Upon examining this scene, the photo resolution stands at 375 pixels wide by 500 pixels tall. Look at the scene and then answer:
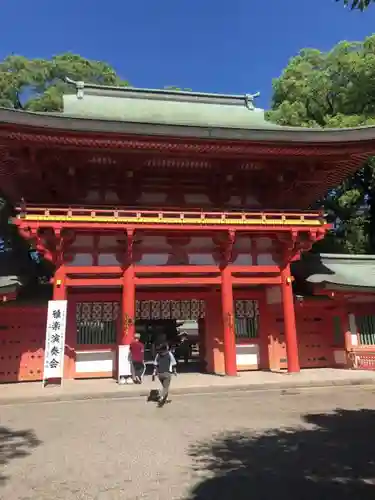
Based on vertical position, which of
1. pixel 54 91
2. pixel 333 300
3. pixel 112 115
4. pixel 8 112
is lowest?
pixel 333 300

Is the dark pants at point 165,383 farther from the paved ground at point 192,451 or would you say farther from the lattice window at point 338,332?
the lattice window at point 338,332

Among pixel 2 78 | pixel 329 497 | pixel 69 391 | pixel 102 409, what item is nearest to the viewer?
pixel 329 497

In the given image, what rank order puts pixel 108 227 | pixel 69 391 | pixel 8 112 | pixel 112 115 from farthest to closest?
pixel 112 115 → pixel 108 227 → pixel 8 112 → pixel 69 391

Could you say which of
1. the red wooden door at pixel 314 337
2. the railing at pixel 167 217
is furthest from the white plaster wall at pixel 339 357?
the railing at pixel 167 217

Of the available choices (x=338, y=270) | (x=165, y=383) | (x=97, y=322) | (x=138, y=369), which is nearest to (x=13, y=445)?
(x=165, y=383)

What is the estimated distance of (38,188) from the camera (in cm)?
1648

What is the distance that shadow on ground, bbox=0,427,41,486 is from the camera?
245 inches

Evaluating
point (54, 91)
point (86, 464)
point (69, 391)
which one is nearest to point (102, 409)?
point (69, 391)

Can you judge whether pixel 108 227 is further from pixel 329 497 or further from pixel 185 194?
pixel 329 497

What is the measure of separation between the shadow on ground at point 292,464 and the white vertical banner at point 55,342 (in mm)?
7670

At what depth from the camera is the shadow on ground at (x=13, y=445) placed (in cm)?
621

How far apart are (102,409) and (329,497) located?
692cm

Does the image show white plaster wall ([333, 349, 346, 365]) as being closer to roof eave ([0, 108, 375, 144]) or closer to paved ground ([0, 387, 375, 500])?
paved ground ([0, 387, 375, 500])

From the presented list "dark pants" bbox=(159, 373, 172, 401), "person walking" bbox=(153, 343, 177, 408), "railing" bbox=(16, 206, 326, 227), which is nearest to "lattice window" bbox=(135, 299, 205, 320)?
"railing" bbox=(16, 206, 326, 227)
